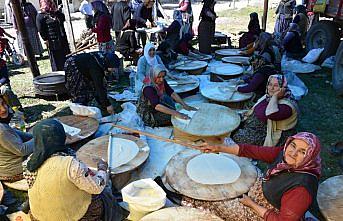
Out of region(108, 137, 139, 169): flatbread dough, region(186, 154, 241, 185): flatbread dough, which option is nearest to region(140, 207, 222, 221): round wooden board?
region(186, 154, 241, 185): flatbread dough

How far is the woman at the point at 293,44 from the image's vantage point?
7.06 metres

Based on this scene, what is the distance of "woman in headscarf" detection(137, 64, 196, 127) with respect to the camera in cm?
380

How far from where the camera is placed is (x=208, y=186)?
2570 mm

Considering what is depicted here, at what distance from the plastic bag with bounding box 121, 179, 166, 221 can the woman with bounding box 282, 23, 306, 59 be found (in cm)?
586

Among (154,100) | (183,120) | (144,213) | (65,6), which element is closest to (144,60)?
(154,100)

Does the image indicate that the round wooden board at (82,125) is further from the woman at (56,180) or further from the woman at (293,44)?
the woman at (293,44)

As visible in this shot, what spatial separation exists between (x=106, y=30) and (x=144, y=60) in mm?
2180

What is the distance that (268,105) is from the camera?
319 centimetres

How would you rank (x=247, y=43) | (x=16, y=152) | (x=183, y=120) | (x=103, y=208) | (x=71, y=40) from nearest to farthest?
1. (x=103, y=208)
2. (x=16, y=152)
3. (x=183, y=120)
4. (x=247, y=43)
5. (x=71, y=40)

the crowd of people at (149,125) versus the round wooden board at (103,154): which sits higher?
the crowd of people at (149,125)

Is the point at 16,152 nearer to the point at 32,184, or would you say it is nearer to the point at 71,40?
the point at 32,184

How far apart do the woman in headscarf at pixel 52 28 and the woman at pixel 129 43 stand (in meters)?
1.40

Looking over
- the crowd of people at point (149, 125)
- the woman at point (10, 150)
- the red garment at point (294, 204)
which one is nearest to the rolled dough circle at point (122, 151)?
the crowd of people at point (149, 125)

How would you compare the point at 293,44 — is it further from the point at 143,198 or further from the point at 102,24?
the point at 143,198
